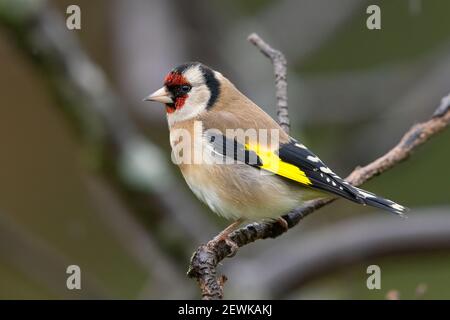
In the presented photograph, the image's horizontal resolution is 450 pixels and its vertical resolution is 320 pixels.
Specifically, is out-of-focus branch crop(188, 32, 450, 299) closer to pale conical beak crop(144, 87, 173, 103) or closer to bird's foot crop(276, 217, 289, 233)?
bird's foot crop(276, 217, 289, 233)

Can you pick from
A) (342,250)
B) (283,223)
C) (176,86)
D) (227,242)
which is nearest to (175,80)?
(176,86)

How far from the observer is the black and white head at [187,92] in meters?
4.06

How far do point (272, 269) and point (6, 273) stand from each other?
4057 mm

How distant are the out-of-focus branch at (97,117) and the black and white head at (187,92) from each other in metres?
1.10

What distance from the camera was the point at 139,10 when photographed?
23.3 ft

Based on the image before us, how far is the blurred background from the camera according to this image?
16.8 ft

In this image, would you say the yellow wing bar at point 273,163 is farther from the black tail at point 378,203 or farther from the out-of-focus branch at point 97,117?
the out-of-focus branch at point 97,117

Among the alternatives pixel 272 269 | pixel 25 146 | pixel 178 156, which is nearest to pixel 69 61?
pixel 178 156

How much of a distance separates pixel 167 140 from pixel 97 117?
2622 mm

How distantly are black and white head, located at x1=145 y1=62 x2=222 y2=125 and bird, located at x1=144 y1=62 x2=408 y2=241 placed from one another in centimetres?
2

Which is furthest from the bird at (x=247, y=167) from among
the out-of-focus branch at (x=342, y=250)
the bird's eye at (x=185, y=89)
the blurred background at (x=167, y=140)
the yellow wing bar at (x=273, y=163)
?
the out-of-focus branch at (x=342, y=250)

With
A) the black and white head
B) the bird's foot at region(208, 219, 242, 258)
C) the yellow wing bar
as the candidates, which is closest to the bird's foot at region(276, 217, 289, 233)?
the yellow wing bar

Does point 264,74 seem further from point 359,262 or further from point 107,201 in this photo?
point 359,262
